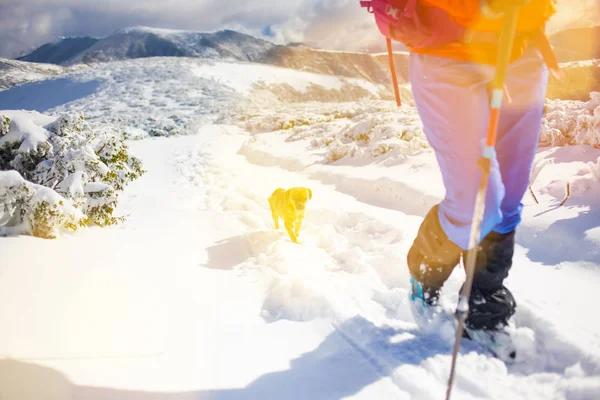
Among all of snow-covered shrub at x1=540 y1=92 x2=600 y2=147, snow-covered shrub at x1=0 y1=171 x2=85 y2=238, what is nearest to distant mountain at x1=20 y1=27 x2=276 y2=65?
snow-covered shrub at x1=540 y1=92 x2=600 y2=147

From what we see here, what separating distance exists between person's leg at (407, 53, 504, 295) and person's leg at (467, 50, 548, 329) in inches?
7.1

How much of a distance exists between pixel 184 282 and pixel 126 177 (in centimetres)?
270

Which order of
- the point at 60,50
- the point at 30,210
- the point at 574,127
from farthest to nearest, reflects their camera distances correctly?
the point at 60,50 < the point at 574,127 < the point at 30,210

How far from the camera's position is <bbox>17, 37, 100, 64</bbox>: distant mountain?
18162 cm

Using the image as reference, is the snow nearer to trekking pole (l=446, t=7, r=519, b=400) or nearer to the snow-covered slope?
trekking pole (l=446, t=7, r=519, b=400)

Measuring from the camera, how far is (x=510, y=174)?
64.1 inches

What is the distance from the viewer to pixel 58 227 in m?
2.73

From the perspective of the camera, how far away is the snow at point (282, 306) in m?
1.44

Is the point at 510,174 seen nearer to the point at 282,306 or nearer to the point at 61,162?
the point at 282,306

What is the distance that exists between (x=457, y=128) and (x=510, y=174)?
0.41 m

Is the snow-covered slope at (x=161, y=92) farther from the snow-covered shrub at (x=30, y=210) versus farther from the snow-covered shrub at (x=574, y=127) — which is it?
the snow-covered shrub at (x=574, y=127)

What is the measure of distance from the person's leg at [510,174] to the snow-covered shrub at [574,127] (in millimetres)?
3803

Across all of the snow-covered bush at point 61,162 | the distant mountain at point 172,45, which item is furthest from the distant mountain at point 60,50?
the snow-covered bush at point 61,162

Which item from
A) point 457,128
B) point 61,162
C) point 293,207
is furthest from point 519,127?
point 61,162
